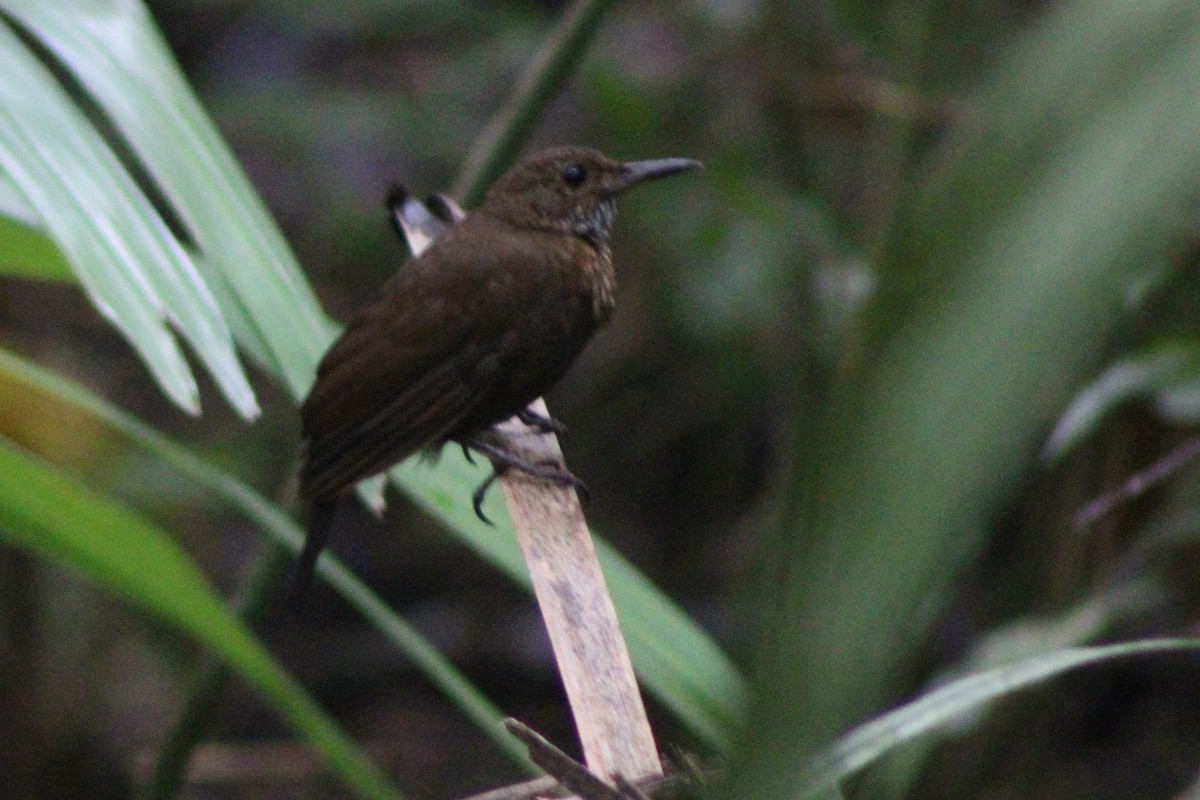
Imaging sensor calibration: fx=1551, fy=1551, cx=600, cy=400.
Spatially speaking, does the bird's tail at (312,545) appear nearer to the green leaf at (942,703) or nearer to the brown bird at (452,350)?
the brown bird at (452,350)

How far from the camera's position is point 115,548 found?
4.87 feet

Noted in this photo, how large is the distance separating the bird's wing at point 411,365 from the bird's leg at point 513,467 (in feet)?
A: 0.32

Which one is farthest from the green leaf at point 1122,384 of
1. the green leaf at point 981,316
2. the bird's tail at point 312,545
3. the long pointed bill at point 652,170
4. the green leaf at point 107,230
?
the green leaf at point 981,316

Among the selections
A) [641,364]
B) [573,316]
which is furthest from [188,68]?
[573,316]

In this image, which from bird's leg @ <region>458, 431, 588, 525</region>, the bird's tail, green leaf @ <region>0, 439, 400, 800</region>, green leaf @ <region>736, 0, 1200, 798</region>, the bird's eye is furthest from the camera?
the bird's eye

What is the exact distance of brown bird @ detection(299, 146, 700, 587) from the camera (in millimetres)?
2076

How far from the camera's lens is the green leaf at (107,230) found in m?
1.20

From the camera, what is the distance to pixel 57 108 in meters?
1.31

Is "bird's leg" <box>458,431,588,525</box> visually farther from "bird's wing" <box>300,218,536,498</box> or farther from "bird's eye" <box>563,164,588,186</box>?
"bird's eye" <box>563,164,588,186</box>

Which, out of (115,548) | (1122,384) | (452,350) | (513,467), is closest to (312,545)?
(513,467)

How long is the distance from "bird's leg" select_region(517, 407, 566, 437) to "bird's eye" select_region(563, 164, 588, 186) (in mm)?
435

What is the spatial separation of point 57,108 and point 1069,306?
1193 millimetres

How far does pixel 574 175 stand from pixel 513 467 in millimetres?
813

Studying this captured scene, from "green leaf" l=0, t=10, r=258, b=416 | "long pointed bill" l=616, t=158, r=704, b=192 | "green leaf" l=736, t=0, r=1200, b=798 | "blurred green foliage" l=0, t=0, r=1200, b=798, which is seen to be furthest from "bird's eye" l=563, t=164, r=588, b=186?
"green leaf" l=736, t=0, r=1200, b=798
